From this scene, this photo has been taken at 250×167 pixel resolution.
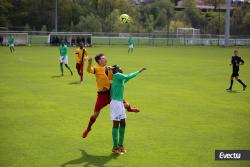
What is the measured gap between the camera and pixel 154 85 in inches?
894

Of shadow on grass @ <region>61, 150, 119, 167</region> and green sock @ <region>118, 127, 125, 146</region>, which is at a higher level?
green sock @ <region>118, 127, 125, 146</region>

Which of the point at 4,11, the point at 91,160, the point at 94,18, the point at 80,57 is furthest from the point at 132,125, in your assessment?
the point at 4,11

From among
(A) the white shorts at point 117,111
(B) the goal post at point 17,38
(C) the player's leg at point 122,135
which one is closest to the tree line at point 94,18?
(B) the goal post at point 17,38

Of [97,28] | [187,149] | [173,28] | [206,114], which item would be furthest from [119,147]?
[173,28]

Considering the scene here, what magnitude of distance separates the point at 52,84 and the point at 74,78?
3.00 meters

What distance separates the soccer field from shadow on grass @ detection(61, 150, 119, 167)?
0.02m

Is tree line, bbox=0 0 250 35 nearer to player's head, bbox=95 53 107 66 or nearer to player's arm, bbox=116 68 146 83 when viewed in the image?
player's head, bbox=95 53 107 66

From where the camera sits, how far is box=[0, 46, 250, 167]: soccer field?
9844 mm

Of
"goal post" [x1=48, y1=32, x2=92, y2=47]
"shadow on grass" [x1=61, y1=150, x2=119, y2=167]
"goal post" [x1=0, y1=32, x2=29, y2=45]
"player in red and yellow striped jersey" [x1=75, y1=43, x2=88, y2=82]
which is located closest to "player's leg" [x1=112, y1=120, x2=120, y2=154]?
"shadow on grass" [x1=61, y1=150, x2=119, y2=167]

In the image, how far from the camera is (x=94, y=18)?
8350 centimetres

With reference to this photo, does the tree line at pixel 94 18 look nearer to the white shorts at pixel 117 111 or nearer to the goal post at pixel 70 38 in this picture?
the goal post at pixel 70 38

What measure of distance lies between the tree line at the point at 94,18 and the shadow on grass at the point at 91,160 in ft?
220

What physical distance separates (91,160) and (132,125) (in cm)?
360

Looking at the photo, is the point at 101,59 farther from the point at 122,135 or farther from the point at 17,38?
the point at 17,38
